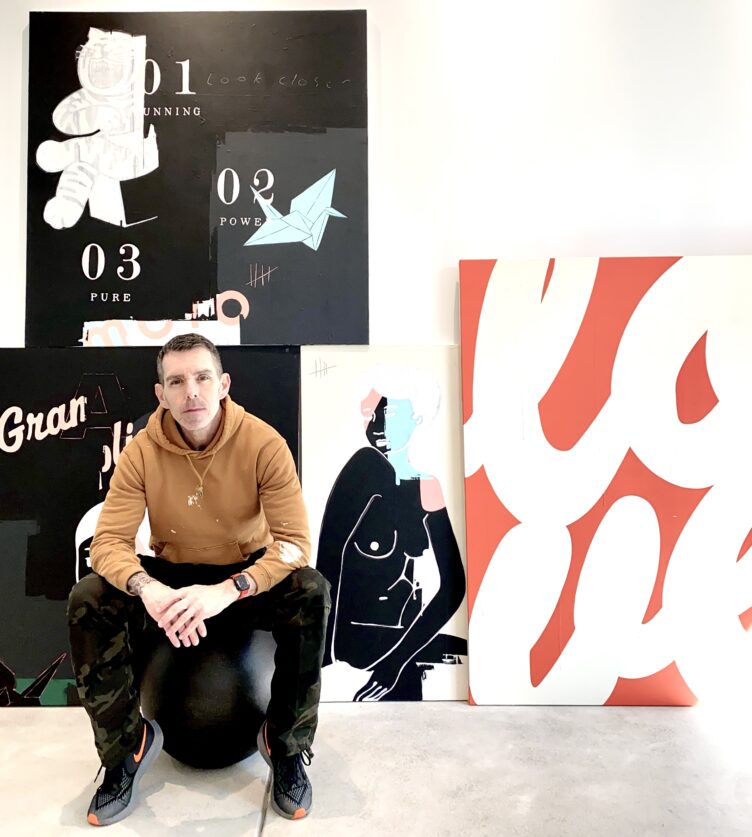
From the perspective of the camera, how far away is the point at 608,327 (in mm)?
2422

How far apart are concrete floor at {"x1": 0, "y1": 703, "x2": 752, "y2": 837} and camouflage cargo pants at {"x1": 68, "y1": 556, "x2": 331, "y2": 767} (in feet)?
0.61

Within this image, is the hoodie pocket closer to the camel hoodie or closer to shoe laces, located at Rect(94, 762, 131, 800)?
the camel hoodie

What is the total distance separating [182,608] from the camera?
170 centimetres

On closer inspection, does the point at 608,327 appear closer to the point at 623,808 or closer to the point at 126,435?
the point at 623,808

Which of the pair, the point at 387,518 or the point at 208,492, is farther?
the point at 387,518

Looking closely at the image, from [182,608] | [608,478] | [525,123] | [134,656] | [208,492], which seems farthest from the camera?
[525,123]

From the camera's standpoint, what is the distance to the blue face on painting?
2.47 metres

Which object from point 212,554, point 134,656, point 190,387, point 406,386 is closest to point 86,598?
point 134,656

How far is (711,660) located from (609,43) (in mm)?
2153

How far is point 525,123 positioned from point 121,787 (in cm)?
239

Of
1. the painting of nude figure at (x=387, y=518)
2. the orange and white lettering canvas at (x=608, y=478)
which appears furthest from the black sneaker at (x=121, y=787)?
the orange and white lettering canvas at (x=608, y=478)

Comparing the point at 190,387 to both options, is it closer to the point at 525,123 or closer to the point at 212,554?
the point at 212,554

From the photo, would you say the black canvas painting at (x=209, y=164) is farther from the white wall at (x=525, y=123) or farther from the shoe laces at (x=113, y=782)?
the shoe laces at (x=113, y=782)

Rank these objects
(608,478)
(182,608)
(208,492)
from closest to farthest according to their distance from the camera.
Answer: (182,608) < (208,492) < (608,478)
